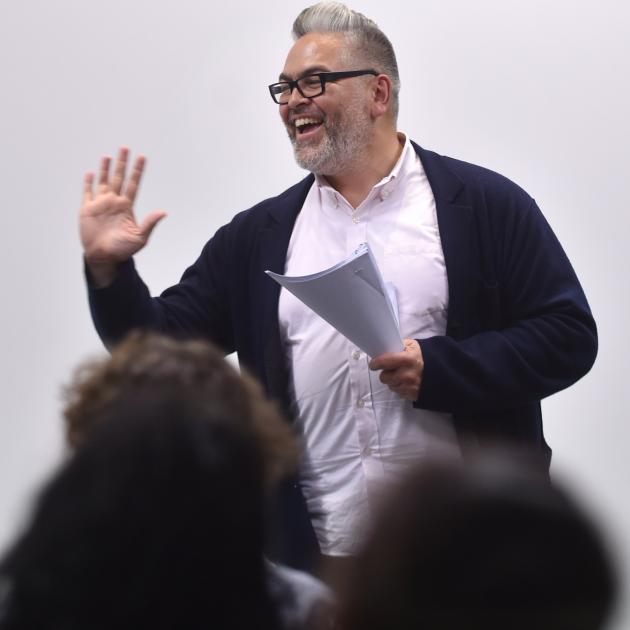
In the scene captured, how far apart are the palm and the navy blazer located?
0.05 metres

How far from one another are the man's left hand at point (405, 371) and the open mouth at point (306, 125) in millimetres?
543

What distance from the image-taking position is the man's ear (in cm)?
273

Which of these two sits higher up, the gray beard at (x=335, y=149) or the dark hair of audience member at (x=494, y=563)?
the gray beard at (x=335, y=149)

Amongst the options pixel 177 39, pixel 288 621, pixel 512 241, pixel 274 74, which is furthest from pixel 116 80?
pixel 288 621

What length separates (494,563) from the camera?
2.90 ft

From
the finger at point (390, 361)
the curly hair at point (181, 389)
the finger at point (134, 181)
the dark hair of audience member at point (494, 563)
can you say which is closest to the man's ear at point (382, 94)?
Result: the finger at point (134, 181)

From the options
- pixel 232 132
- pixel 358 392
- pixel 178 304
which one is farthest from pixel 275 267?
pixel 232 132

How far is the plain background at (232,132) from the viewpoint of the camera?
132 inches

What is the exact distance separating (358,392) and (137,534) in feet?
4.74

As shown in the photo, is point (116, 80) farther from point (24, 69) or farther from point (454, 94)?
point (454, 94)

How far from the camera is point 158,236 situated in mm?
3471

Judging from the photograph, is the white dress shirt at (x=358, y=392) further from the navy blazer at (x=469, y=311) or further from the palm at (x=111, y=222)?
the palm at (x=111, y=222)

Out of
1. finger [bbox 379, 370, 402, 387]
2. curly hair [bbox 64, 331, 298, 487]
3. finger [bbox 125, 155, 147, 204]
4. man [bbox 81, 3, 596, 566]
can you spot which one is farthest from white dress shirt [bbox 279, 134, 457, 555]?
curly hair [bbox 64, 331, 298, 487]

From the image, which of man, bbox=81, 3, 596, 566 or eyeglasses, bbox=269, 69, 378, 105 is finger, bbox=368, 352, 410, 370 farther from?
eyeglasses, bbox=269, 69, 378, 105
